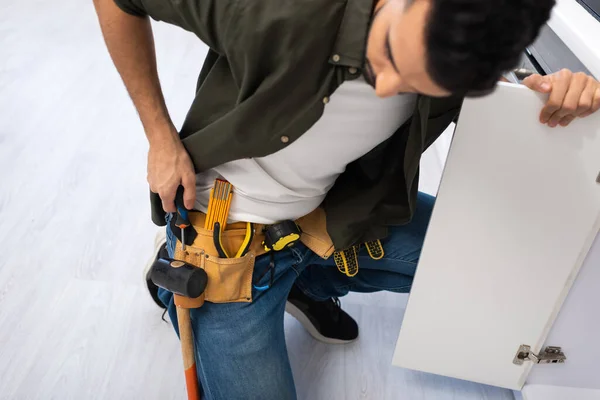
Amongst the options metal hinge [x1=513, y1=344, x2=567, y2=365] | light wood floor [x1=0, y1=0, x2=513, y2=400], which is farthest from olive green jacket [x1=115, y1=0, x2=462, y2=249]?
light wood floor [x1=0, y1=0, x2=513, y2=400]

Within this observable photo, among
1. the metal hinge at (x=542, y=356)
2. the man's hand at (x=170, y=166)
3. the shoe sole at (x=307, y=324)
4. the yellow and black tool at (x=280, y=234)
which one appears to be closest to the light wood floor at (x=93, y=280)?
Result: the shoe sole at (x=307, y=324)

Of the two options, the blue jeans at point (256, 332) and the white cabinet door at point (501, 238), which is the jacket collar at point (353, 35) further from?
the blue jeans at point (256, 332)

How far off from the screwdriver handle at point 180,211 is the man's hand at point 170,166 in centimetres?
3

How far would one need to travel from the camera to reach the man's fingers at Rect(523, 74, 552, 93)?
710 mm

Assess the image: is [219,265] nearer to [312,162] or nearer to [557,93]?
[312,162]

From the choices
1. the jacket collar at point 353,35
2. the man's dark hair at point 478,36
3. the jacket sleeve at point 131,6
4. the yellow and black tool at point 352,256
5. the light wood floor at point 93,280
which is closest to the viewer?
the man's dark hair at point 478,36

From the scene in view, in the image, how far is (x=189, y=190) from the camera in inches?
34.4

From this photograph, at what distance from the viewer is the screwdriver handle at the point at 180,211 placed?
0.91m

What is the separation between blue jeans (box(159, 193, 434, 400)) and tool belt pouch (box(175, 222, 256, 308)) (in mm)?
Answer: 24

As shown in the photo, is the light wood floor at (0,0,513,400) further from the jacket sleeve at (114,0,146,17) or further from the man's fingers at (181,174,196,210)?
the jacket sleeve at (114,0,146,17)

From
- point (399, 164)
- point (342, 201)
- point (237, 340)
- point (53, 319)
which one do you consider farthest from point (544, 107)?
point (53, 319)

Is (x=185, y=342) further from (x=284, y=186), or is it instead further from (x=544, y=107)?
(x=544, y=107)

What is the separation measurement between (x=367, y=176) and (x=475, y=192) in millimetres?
208

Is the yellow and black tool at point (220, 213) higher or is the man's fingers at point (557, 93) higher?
the man's fingers at point (557, 93)
